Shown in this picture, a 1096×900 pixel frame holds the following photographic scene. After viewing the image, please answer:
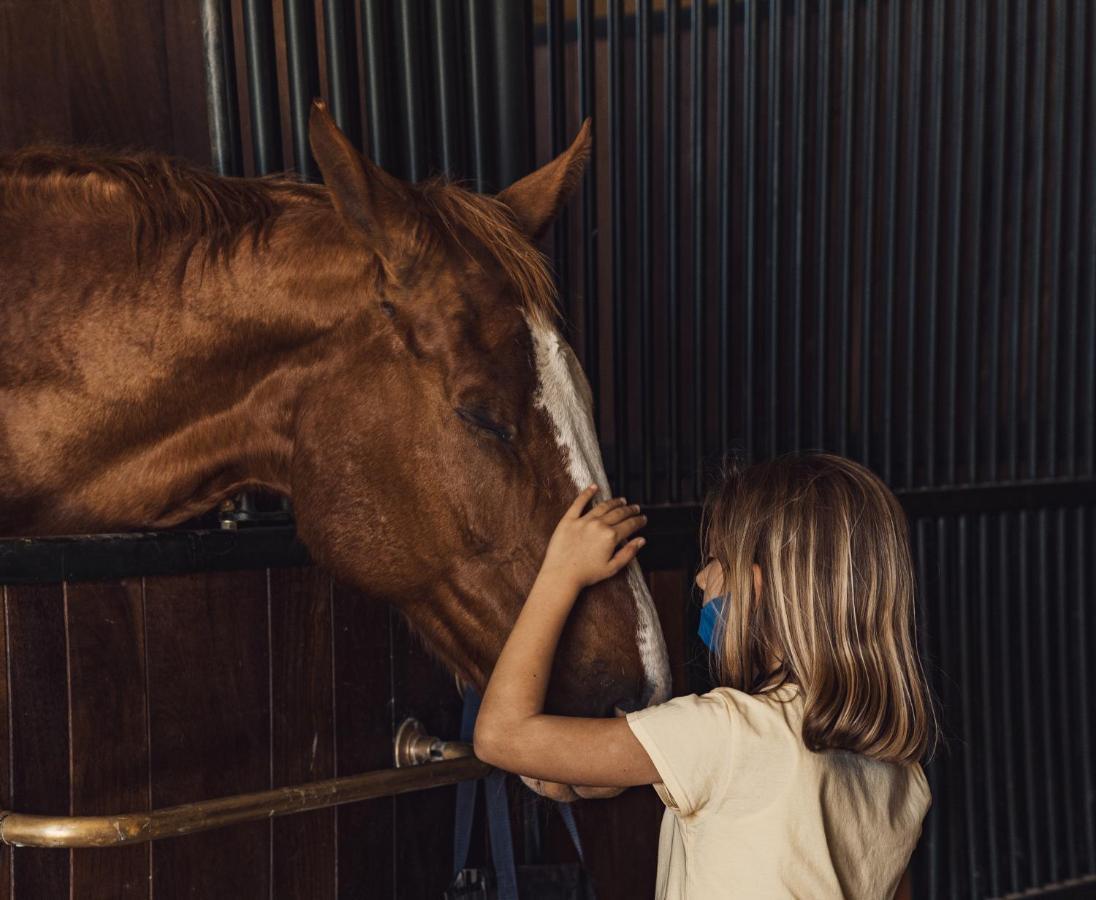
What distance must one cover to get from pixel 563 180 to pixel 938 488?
3.77 ft

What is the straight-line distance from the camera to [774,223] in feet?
6.53

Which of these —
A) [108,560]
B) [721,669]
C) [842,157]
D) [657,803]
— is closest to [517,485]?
[721,669]

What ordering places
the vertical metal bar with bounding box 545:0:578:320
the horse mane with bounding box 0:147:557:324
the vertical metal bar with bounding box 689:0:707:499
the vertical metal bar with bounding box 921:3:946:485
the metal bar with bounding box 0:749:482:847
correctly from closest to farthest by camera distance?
the metal bar with bounding box 0:749:482:847, the horse mane with bounding box 0:147:557:324, the vertical metal bar with bounding box 545:0:578:320, the vertical metal bar with bounding box 689:0:707:499, the vertical metal bar with bounding box 921:3:946:485

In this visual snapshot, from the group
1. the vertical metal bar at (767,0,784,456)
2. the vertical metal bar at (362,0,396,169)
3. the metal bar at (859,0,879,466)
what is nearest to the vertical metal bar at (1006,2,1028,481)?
the metal bar at (859,0,879,466)

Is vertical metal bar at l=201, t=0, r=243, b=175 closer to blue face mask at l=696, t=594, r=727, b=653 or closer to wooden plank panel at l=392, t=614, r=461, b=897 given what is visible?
wooden plank panel at l=392, t=614, r=461, b=897

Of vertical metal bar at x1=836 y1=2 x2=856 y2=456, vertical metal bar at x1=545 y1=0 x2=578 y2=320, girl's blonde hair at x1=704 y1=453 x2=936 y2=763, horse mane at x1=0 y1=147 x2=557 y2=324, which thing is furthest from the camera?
vertical metal bar at x1=836 y1=2 x2=856 y2=456

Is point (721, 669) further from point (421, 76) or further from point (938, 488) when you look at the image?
point (938, 488)

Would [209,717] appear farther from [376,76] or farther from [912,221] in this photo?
[912,221]

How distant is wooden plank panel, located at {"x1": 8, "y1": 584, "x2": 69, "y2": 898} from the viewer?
3.56 ft

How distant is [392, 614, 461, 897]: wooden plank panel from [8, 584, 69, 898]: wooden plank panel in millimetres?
423

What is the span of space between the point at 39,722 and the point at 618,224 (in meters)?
1.15

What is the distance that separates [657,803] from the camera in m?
1.68

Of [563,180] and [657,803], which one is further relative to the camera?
[657,803]

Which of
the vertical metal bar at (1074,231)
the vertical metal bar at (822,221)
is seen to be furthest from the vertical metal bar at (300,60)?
the vertical metal bar at (1074,231)
